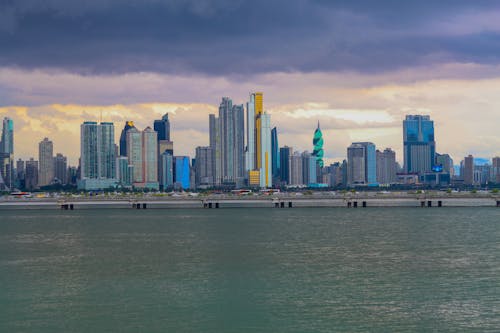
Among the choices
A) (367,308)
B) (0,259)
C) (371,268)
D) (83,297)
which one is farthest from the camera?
(0,259)

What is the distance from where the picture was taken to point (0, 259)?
78875 mm

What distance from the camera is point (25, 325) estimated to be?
144 ft

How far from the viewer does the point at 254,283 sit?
58438 millimetres

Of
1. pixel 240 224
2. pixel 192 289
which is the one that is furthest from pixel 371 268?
pixel 240 224

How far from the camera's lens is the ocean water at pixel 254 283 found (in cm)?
4425

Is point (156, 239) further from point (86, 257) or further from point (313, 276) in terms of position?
point (313, 276)

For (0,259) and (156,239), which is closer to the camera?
(0,259)

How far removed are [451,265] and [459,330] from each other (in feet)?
89.6

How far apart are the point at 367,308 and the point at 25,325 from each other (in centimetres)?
2168

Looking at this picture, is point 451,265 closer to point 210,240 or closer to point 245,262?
point 245,262

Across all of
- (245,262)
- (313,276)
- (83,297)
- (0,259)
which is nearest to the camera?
(83,297)

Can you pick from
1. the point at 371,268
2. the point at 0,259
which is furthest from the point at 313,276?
the point at 0,259

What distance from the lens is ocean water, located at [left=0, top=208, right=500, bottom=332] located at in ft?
145

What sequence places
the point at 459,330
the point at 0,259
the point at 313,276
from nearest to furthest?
the point at 459,330 → the point at 313,276 → the point at 0,259
